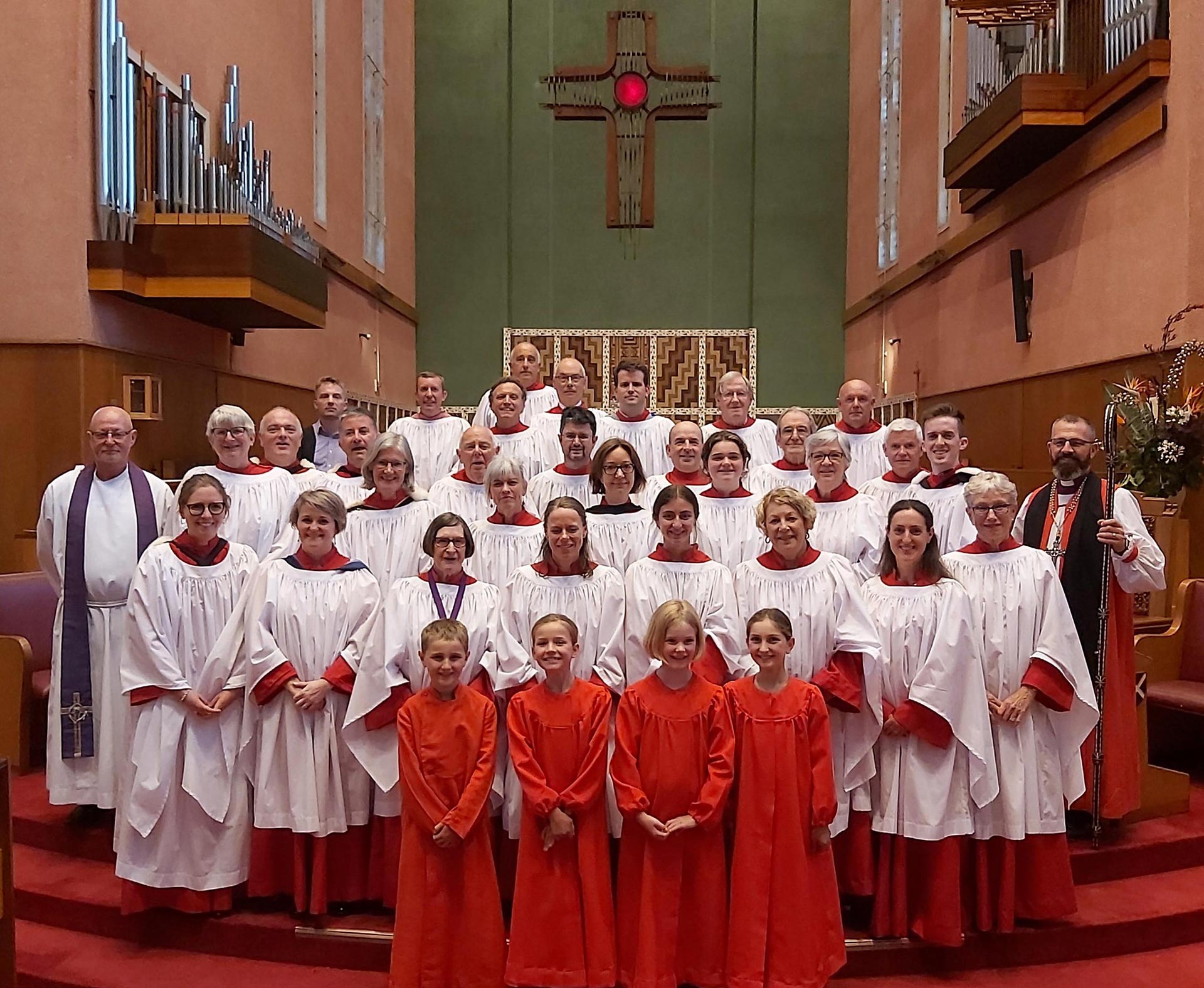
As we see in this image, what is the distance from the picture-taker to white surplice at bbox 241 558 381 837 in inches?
165

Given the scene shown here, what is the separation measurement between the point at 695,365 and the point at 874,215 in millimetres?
2760

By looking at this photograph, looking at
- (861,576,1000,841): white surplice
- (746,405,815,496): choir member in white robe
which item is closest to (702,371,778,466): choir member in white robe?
(746,405,815,496): choir member in white robe

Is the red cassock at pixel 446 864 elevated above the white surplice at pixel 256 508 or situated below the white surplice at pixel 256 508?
below

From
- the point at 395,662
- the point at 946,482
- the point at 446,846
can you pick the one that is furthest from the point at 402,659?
the point at 946,482

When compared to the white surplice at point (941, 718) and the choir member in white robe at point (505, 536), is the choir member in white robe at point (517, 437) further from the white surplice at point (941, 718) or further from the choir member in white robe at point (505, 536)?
the white surplice at point (941, 718)

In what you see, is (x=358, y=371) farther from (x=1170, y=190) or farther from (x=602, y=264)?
(x=1170, y=190)

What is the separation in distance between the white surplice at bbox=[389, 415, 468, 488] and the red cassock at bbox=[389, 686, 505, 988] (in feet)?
10.4

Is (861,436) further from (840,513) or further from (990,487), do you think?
(990,487)

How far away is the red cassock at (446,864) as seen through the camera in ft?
12.0

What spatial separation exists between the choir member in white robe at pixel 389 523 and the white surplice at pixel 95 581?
33.3 inches

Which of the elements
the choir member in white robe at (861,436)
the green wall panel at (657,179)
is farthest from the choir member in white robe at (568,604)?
the green wall panel at (657,179)

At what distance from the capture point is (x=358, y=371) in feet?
38.9

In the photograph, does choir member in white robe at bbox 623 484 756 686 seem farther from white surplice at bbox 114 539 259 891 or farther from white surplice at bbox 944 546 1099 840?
white surplice at bbox 114 539 259 891

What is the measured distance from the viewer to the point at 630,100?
44.3ft
